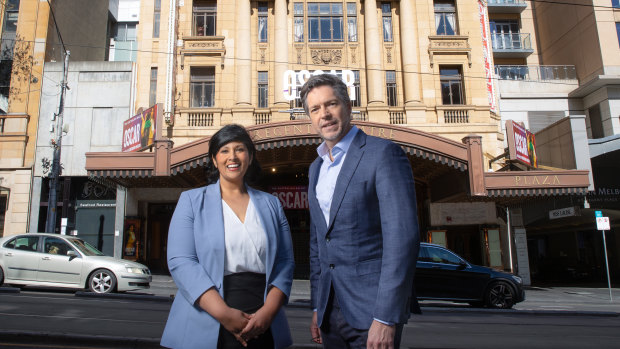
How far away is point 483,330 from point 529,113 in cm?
1994

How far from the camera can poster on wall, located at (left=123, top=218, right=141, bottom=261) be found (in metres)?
18.2

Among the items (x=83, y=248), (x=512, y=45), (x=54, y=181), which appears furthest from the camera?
(x=512, y=45)

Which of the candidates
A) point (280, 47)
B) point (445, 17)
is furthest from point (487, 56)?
point (280, 47)

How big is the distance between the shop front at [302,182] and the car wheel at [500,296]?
475cm

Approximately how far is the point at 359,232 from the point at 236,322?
32.2 inches

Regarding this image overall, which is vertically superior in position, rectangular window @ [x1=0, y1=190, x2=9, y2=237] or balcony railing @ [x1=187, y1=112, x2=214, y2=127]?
balcony railing @ [x1=187, y1=112, x2=214, y2=127]

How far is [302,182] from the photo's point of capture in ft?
66.6

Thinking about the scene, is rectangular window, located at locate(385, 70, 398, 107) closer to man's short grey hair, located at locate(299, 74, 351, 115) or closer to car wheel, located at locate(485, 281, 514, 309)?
car wheel, located at locate(485, 281, 514, 309)

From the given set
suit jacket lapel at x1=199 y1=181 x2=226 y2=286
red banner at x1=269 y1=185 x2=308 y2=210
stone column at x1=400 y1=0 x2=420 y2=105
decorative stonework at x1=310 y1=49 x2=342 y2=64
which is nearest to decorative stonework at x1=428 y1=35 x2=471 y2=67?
stone column at x1=400 y1=0 x2=420 y2=105

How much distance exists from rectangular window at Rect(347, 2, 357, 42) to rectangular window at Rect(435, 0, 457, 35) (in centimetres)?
416

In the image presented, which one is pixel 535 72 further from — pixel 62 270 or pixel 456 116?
pixel 62 270

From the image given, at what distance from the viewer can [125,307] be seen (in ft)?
29.2

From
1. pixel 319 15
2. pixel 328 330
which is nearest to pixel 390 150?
pixel 328 330

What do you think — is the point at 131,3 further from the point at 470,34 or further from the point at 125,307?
the point at 125,307
